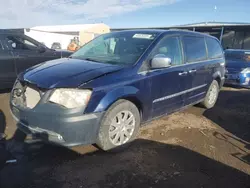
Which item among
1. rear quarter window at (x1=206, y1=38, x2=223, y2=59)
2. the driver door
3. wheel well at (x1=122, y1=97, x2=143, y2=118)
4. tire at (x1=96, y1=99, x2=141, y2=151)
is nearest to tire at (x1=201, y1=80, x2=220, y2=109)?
rear quarter window at (x1=206, y1=38, x2=223, y2=59)

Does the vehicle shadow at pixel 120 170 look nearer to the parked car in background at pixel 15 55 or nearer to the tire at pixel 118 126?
the tire at pixel 118 126

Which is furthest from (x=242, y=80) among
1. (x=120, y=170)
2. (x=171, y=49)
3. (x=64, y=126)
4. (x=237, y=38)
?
(x=237, y=38)

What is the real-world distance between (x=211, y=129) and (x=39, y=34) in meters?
38.6

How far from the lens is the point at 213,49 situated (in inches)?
226

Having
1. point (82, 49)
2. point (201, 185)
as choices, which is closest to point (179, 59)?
point (82, 49)

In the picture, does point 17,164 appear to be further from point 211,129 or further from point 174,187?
point 211,129

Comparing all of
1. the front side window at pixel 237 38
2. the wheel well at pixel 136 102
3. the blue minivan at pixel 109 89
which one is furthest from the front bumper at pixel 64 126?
the front side window at pixel 237 38

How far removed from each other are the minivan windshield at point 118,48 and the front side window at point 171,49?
0.55 feet

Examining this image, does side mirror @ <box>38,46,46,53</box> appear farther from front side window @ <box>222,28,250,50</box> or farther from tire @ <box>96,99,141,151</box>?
front side window @ <box>222,28,250,50</box>

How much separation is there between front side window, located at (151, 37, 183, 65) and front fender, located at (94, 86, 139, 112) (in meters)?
0.79

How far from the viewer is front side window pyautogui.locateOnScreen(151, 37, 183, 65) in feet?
13.1

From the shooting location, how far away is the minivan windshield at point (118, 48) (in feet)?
12.4

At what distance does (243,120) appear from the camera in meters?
5.20

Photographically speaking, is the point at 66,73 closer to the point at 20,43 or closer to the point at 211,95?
the point at 20,43
